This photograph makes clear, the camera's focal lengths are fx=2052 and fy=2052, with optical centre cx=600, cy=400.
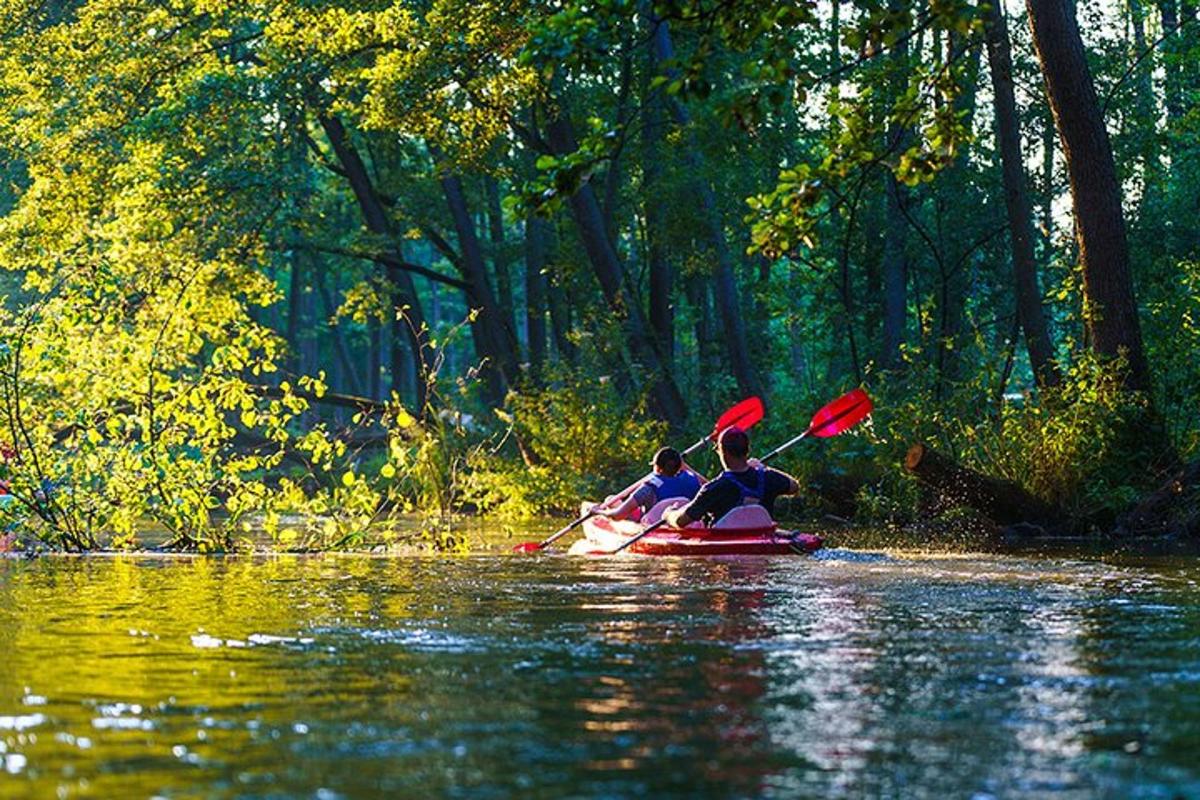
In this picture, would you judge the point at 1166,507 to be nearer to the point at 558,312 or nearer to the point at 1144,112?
the point at 1144,112

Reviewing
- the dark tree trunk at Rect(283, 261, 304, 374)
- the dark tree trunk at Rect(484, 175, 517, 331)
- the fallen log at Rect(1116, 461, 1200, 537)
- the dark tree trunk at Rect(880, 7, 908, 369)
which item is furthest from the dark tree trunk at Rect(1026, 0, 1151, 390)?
the dark tree trunk at Rect(283, 261, 304, 374)

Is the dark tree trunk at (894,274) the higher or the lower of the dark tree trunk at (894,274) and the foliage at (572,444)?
the higher

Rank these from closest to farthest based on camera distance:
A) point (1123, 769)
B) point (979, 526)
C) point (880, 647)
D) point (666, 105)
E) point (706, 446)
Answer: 1. point (1123, 769)
2. point (880, 647)
3. point (979, 526)
4. point (706, 446)
5. point (666, 105)

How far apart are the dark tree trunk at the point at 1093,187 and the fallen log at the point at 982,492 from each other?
145cm

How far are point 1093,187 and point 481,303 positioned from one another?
17091mm

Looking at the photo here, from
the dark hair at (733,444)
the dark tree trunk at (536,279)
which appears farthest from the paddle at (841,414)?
the dark tree trunk at (536,279)

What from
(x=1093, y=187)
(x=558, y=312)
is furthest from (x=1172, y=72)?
(x=1093, y=187)

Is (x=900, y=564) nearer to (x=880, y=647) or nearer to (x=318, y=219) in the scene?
(x=880, y=647)

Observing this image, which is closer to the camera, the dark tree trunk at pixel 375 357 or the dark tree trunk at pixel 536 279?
the dark tree trunk at pixel 536 279

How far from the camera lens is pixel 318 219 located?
114 feet

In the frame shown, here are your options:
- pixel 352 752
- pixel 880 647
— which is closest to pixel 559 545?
pixel 880 647

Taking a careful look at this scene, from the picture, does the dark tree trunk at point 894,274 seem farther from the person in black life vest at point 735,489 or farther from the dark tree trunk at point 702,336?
the person in black life vest at point 735,489

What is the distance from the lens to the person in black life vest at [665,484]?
63.4ft

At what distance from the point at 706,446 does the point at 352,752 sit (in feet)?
64.5
